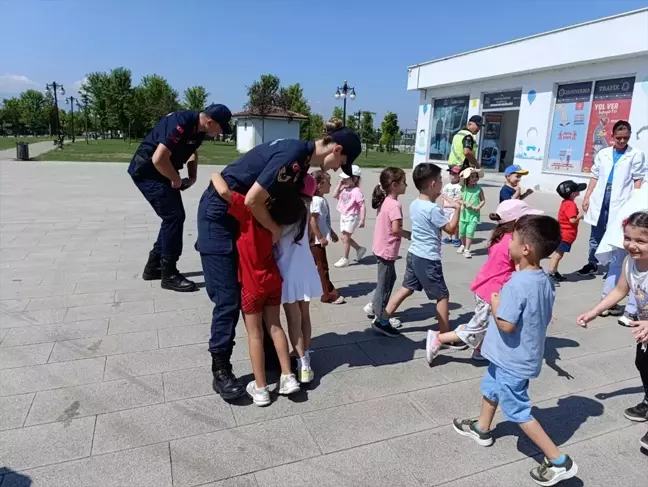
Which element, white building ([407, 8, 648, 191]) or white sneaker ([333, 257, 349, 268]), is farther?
white building ([407, 8, 648, 191])

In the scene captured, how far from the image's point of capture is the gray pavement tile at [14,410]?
2689 millimetres

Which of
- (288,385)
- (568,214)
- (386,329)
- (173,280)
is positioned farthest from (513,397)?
(568,214)

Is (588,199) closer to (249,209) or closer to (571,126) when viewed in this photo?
(249,209)

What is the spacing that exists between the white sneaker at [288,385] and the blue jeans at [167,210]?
253cm

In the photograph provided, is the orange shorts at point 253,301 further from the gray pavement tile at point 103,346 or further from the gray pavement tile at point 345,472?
the gray pavement tile at point 103,346

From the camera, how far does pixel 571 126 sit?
15.3m

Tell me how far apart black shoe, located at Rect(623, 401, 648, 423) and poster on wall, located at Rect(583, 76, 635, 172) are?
13039 millimetres

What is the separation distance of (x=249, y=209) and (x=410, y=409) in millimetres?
1524

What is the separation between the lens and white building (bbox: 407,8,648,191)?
13320mm

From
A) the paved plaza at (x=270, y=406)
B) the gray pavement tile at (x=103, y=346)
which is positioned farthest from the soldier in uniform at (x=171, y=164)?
the gray pavement tile at (x=103, y=346)

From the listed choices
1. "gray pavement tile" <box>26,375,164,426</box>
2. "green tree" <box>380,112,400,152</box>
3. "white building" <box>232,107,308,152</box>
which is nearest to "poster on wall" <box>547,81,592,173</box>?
"gray pavement tile" <box>26,375,164,426</box>

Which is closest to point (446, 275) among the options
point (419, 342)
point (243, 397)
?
point (419, 342)

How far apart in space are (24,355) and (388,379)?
8.49ft

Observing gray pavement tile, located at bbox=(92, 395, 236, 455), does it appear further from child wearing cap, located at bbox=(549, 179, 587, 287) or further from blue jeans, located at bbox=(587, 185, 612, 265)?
blue jeans, located at bbox=(587, 185, 612, 265)
